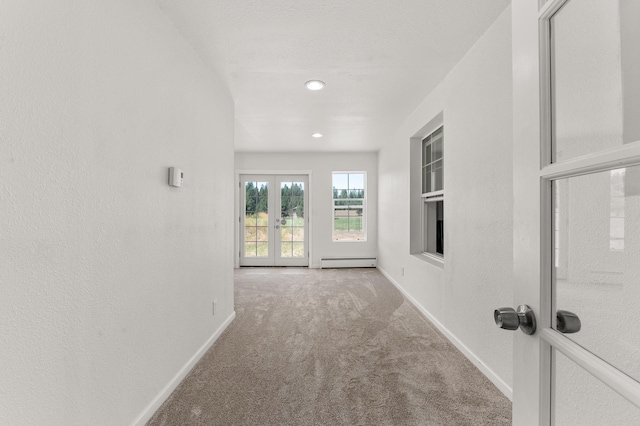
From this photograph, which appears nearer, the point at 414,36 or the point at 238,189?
the point at 414,36

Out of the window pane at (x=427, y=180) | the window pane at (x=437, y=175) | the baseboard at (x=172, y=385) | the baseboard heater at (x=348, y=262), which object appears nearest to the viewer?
the baseboard at (x=172, y=385)

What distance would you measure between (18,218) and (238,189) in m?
5.37

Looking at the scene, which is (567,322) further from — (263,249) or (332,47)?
(263,249)

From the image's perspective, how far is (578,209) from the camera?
0.63 meters

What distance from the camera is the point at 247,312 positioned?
11.5ft

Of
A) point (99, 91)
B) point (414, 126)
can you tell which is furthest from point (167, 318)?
point (414, 126)

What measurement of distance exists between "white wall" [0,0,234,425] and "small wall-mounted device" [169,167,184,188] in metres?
0.06

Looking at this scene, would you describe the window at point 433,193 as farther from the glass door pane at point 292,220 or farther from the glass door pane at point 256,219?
the glass door pane at point 256,219

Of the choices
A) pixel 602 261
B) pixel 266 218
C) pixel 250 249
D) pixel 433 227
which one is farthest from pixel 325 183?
pixel 602 261

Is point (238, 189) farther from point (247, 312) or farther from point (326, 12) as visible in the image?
point (326, 12)

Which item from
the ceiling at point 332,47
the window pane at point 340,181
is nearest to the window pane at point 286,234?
the window pane at point 340,181

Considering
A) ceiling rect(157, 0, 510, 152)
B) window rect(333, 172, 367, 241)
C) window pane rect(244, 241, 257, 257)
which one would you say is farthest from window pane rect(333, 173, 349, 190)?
ceiling rect(157, 0, 510, 152)

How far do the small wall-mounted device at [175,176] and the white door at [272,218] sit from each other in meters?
4.32

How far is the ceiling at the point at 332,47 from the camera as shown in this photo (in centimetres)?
184
